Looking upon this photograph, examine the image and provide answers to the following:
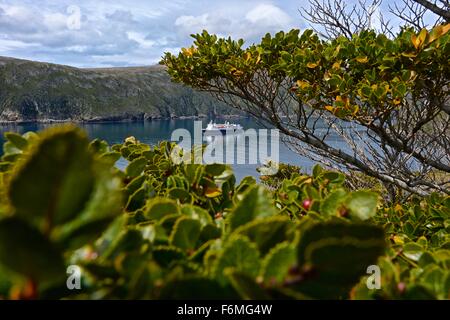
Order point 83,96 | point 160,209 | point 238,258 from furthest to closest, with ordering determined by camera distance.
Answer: point 83,96 → point 160,209 → point 238,258

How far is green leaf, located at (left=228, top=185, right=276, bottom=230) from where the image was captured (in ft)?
2.85

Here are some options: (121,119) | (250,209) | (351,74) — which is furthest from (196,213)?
(121,119)

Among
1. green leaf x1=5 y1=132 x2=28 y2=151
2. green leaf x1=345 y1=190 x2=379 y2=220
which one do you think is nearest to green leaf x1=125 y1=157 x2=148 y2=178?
green leaf x1=5 y1=132 x2=28 y2=151

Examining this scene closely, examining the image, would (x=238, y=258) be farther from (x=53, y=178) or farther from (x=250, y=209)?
(x=53, y=178)

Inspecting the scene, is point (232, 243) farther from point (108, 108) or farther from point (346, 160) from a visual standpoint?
point (108, 108)

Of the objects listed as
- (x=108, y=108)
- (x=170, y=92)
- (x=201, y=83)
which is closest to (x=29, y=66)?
(x=108, y=108)

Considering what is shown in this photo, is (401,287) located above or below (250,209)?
below

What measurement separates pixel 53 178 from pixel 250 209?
0.50m

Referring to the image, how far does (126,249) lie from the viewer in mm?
719

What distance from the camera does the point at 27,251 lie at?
17.4 inches

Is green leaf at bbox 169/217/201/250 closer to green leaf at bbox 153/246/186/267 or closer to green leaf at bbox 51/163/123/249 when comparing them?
green leaf at bbox 153/246/186/267

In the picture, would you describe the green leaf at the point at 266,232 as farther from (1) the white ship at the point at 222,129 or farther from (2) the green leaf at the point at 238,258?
(1) the white ship at the point at 222,129
